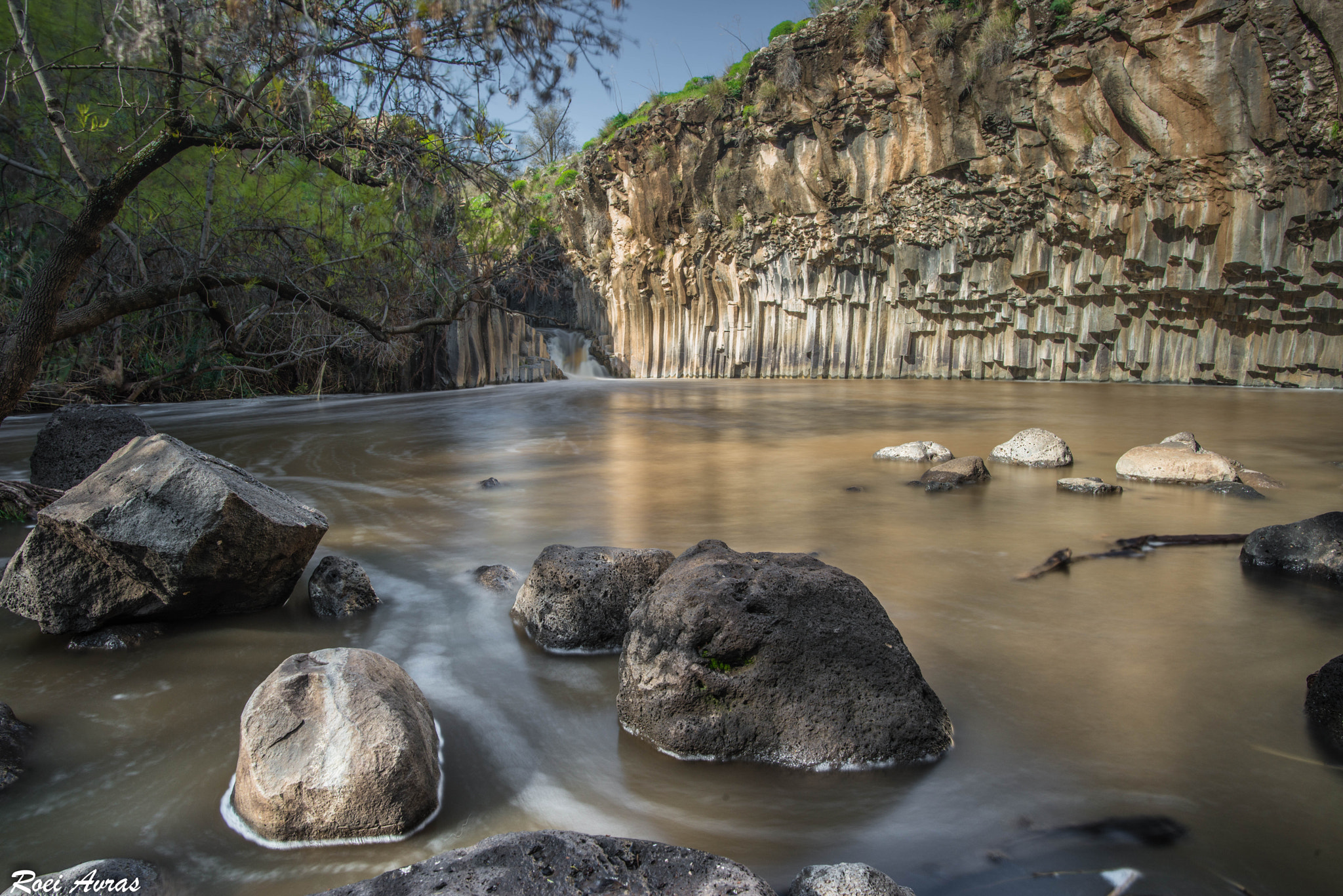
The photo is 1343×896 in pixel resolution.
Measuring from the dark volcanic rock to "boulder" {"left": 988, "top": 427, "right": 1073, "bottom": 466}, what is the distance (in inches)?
286

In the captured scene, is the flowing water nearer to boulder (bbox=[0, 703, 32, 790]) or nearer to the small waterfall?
boulder (bbox=[0, 703, 32, 790])

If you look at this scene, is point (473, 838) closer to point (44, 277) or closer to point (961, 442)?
point (44, 277)

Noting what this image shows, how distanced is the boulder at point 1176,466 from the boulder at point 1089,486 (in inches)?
20.4

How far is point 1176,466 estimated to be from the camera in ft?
21.3

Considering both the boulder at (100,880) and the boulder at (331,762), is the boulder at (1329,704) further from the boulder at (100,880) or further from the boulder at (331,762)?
the boulder at (100,880)

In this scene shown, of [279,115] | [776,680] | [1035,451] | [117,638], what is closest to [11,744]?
[117,638]

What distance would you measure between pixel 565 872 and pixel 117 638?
292cm

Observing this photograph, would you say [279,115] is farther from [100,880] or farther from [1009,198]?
[1009,198]

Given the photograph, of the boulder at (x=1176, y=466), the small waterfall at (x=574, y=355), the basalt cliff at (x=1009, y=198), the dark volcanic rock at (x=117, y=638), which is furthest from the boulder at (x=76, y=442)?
the small waterfall at (x=574, y=355)

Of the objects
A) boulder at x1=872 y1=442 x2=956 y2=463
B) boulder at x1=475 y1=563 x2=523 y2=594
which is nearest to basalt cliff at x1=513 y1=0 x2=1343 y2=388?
boulder at x1=872 y1=442 x2=956 y2=463

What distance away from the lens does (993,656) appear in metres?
3.21

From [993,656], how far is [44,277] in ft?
19.8

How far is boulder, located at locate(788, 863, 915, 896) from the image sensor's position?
170 centimetres

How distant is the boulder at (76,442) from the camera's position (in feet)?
19.1
